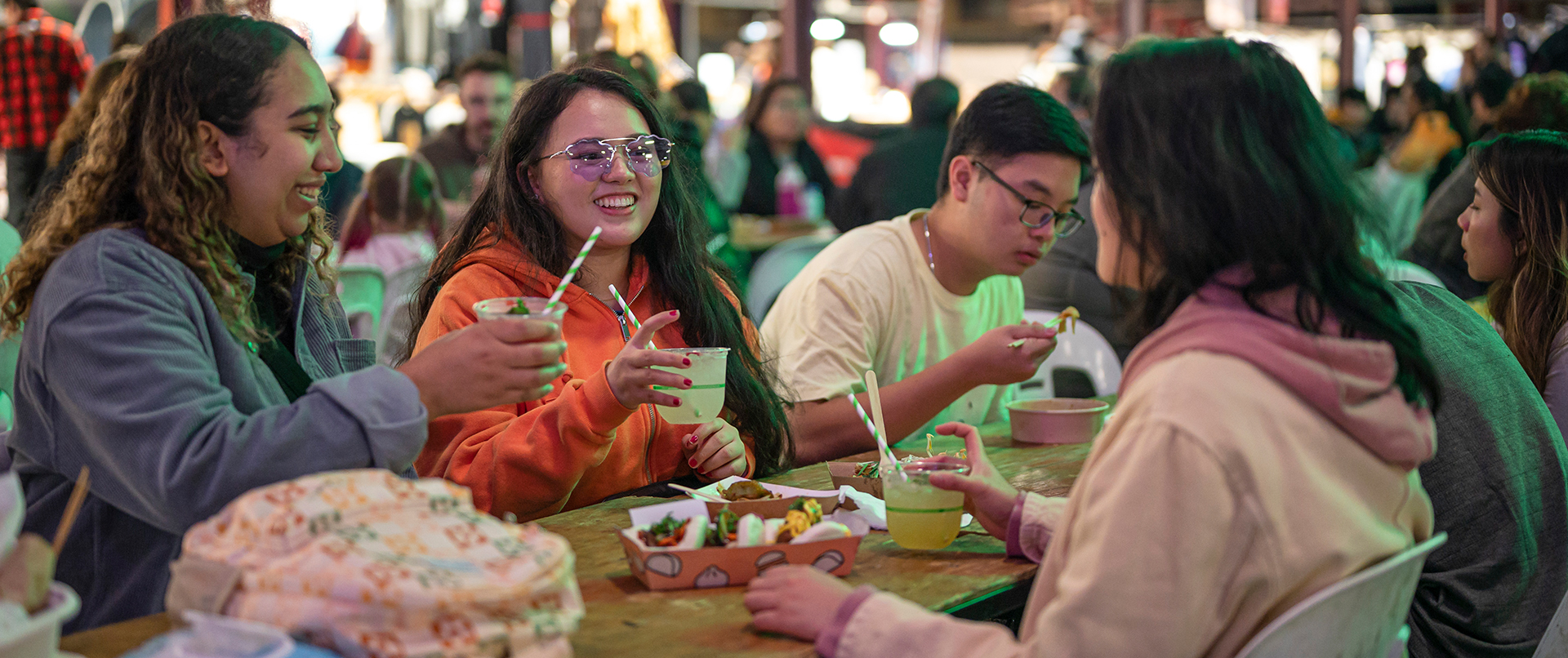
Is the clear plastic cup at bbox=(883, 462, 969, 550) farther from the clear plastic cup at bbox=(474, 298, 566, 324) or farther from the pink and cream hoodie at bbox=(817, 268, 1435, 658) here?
the clear plastic cup at bbox=(474, 298, 566, 324)

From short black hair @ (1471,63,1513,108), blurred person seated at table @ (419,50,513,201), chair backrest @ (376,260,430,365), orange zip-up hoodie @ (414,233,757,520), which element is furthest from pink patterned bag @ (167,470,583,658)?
short black hair @ (1471,63,1513,108)

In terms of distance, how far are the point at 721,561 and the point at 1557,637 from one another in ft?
4.30

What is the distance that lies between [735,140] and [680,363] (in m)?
8.48

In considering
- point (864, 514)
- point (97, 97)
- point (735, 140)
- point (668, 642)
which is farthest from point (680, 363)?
point (735, 140)

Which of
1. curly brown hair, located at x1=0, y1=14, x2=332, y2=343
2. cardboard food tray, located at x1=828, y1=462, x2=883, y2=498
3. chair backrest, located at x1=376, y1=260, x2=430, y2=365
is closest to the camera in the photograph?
curly brown hair, located at x1=0, y1=14, x2=332, y2=343

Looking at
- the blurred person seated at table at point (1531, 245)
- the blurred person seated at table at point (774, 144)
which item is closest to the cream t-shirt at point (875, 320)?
the blurred person seated at table at point (1531, 245)

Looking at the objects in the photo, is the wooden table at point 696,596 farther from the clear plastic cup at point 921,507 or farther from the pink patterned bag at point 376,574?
the pink patterned bag at point 376,574

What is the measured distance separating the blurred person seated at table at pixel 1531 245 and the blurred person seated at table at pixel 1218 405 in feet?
4.31

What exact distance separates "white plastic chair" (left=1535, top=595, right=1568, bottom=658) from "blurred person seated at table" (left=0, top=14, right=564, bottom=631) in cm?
159

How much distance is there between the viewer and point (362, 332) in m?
4.32

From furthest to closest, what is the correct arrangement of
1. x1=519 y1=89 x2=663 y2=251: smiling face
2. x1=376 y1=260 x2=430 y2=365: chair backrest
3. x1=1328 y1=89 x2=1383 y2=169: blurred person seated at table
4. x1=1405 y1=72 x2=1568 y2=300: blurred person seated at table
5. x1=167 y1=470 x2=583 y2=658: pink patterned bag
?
x1=1328 y1=89 x2=1383 y2=169: blurred person seated at table → x1=1405 y1=72 x2=1568 y2=300: blurred person seated at table → x1=376 y1=260 x2=430 y2=365: chair backrest → x1=519 y1=89 x2=663 y2=251: smiling face → x1=167 y1=470 x2=583 y2=658: pink patterned bag

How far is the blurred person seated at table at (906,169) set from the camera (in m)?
6.40

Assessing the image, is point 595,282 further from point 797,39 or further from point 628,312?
point 797,39

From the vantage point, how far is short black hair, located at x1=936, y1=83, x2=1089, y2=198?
9.52 ft
